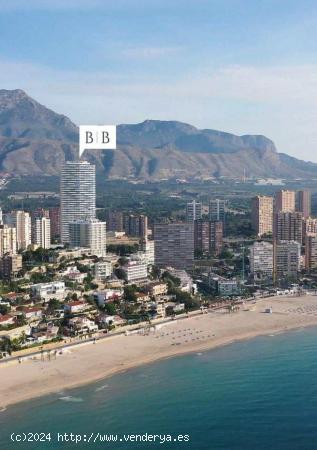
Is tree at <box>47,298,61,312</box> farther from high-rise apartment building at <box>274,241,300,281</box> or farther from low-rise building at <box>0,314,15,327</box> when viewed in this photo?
high-rise apartment building at <box>274,241,300,281</box>

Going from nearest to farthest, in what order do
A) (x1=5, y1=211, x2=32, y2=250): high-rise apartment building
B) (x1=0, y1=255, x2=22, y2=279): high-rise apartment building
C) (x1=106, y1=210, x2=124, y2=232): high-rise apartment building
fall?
(x1=0, y1=255, x2=22, y2=279): high-rise apartment building, (x1=5, y1=211, x2=32, y2=250): high-rise apartment building, (x1=106, y1=210, x2=124, y2=232): high-rise apartment building

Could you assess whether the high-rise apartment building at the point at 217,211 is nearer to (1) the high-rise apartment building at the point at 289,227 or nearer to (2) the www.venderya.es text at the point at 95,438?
(1) the high-rise apartment building at the point at 289,227

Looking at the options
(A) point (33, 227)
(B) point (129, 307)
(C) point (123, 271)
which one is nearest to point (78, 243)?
(A) point (33, 227)

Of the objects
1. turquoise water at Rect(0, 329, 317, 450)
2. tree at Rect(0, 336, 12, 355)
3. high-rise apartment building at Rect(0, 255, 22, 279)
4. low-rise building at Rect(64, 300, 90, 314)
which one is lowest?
turquoise water at Rect(0, 329, 317, 450)

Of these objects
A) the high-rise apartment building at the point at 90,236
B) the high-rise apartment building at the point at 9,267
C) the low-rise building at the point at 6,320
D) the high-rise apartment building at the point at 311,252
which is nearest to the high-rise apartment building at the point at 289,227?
the high-rise apartment building at the point at 311,252

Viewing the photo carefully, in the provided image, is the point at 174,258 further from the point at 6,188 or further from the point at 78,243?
the point at 6,188

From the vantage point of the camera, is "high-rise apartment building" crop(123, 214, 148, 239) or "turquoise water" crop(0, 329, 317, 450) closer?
A: "turquoise water" crop(0, 329, 317, 450)

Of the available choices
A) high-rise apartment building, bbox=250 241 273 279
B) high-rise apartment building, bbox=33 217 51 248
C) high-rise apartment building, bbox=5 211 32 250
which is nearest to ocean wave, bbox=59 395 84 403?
high-rise apartment building, bbox=250 241 273 279
